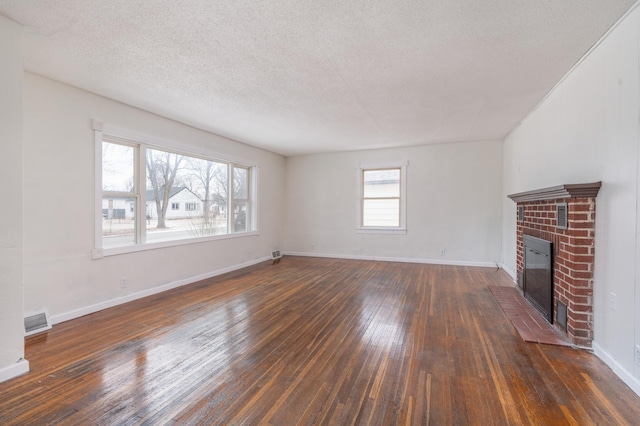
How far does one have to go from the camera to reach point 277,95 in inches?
144

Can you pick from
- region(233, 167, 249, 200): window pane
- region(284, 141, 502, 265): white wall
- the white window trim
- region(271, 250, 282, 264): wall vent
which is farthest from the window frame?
the white window trim

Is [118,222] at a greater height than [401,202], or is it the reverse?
[401,202]

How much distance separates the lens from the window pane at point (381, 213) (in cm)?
700

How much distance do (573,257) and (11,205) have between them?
4614 millimetres

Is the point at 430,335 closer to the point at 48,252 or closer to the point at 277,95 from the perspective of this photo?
the point at 277,95

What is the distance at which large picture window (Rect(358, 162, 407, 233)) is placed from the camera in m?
6.90

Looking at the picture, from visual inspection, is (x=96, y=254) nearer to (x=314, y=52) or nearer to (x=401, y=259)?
(x=314, y=52)

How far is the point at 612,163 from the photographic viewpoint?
2.32 m

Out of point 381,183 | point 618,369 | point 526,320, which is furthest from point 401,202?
point 618,369

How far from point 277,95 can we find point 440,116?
2526 millimetres

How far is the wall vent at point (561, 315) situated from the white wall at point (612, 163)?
29 centimetres

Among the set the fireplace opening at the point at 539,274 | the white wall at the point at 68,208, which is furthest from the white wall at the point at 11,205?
the fireplace opening at the point at 539,274

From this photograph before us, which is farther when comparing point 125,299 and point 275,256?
point 275,256

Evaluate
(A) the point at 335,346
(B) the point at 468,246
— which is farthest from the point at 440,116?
(A) the point at 335,346
